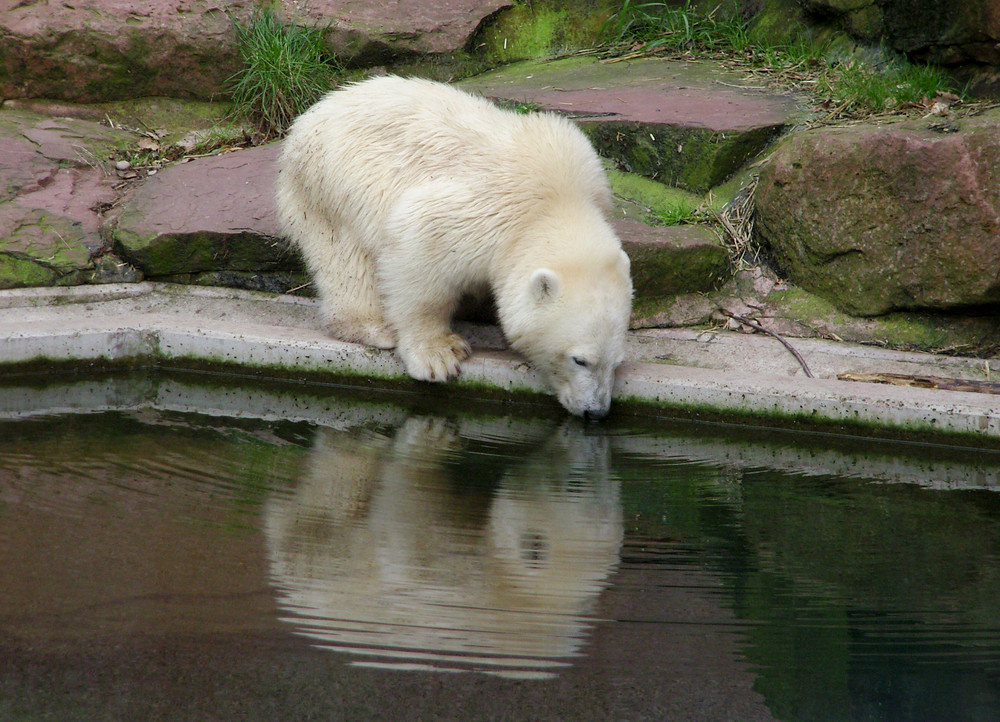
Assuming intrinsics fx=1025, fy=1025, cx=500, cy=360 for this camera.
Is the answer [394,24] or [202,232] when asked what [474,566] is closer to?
[202,232]

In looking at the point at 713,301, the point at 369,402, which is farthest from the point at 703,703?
the point at 713,301

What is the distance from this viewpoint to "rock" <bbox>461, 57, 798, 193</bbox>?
5.42 meters

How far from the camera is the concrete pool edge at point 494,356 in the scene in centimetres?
394

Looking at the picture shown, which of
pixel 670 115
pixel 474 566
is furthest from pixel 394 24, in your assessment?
pixel 474 566

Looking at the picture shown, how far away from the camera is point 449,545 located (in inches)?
118

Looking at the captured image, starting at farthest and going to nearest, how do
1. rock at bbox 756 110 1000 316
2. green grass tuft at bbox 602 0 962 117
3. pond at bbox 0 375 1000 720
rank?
green grass tuft at bbox 602 0 962 117, rock at bbox 756 110 1000 316, pond at bbox 0 375 1000 720

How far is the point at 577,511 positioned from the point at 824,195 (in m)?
2.36

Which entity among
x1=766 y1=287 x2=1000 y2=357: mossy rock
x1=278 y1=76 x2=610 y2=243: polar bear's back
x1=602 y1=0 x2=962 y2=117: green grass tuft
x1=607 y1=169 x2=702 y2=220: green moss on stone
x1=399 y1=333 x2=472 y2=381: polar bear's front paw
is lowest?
x1=766 y1=287 x2=1000 y2=357: mossy rock

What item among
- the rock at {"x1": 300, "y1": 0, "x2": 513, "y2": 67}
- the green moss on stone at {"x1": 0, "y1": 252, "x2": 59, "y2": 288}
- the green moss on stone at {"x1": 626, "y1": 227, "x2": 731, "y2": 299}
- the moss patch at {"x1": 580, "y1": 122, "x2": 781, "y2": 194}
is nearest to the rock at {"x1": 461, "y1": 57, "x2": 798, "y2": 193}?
the moss patch at {"x1": 580, "y1": 122, "x2": 781, "y2": 194}

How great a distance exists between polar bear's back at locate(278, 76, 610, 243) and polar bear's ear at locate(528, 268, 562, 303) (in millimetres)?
414

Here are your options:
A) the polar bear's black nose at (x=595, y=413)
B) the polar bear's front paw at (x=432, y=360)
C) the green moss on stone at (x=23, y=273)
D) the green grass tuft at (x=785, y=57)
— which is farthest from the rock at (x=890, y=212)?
the green moss on stone at (x=23, y=273)

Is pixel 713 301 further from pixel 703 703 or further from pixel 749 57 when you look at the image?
pixel 703 703

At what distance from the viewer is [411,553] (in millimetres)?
2930

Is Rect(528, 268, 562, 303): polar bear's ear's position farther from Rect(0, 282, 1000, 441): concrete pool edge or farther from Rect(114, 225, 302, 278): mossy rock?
Rect(114, 225, 302, 278): mossy rock
